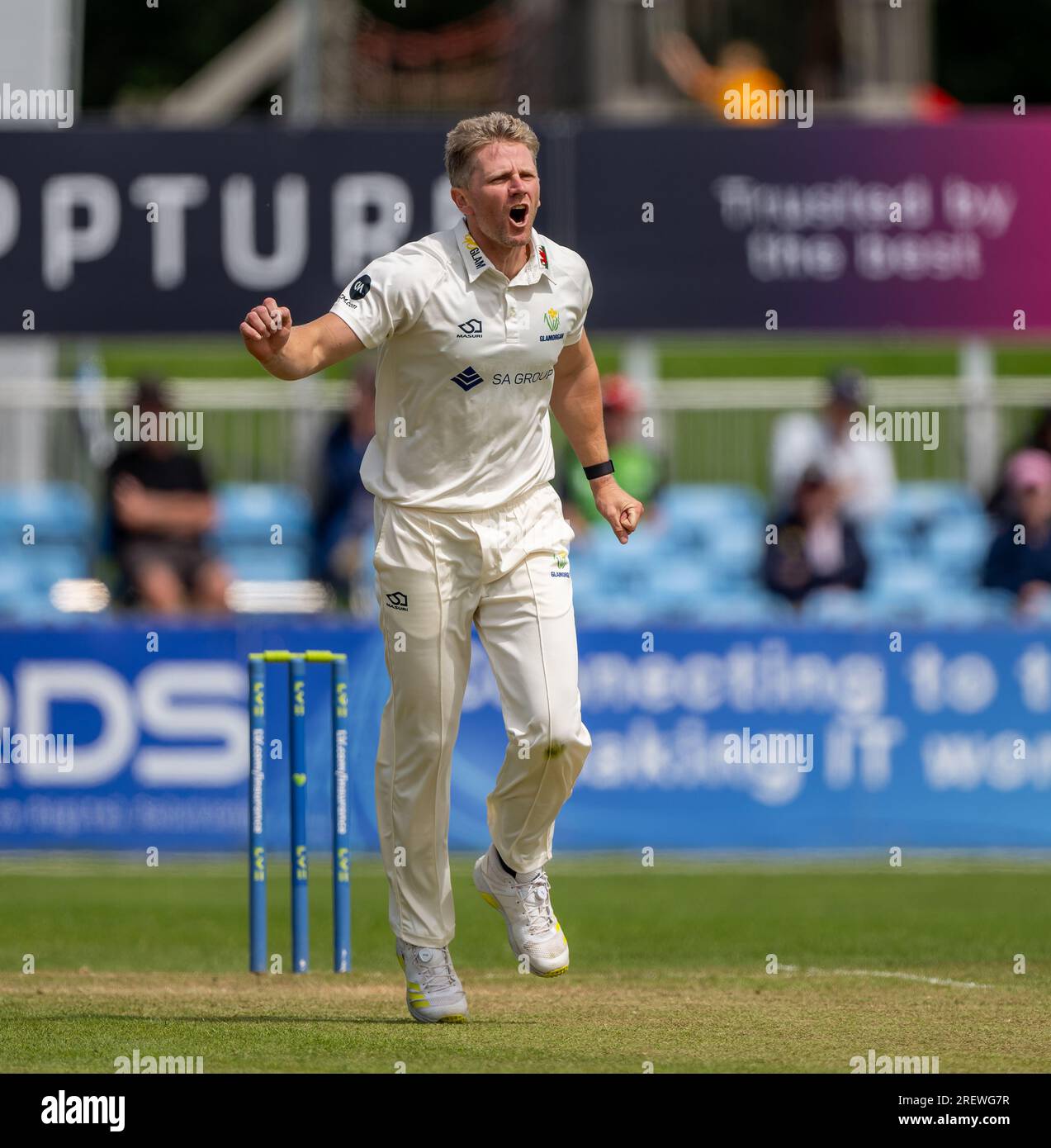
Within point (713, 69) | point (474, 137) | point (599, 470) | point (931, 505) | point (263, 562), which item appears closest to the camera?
point (474, 137)

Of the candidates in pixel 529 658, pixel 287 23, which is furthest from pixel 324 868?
pixel 287 23

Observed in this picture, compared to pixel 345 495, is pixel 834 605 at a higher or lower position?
lower

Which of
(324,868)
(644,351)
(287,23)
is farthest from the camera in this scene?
(287,23)

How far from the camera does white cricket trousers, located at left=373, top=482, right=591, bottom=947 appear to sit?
7117 millimetres

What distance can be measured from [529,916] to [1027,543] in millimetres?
7777

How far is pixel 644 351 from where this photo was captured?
17141mm

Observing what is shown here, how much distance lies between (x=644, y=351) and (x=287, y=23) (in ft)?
44.3

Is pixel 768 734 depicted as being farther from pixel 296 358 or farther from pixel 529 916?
pixel 296 358

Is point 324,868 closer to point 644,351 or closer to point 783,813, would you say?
point 783,813

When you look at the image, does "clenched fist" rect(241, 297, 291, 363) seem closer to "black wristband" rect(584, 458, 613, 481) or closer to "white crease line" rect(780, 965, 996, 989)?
"black wristband" rect(584, 458, 613, 481)

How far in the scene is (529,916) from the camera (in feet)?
24.2

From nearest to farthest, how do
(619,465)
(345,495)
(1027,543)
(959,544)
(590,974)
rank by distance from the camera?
(590,974)
(345,495)
(1027,543)
(619,465)
(959,544)

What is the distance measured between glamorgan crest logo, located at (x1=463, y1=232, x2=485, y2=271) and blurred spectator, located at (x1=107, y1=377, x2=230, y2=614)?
720 cm

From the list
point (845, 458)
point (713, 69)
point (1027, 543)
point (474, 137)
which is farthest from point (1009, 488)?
point (713, 69)
